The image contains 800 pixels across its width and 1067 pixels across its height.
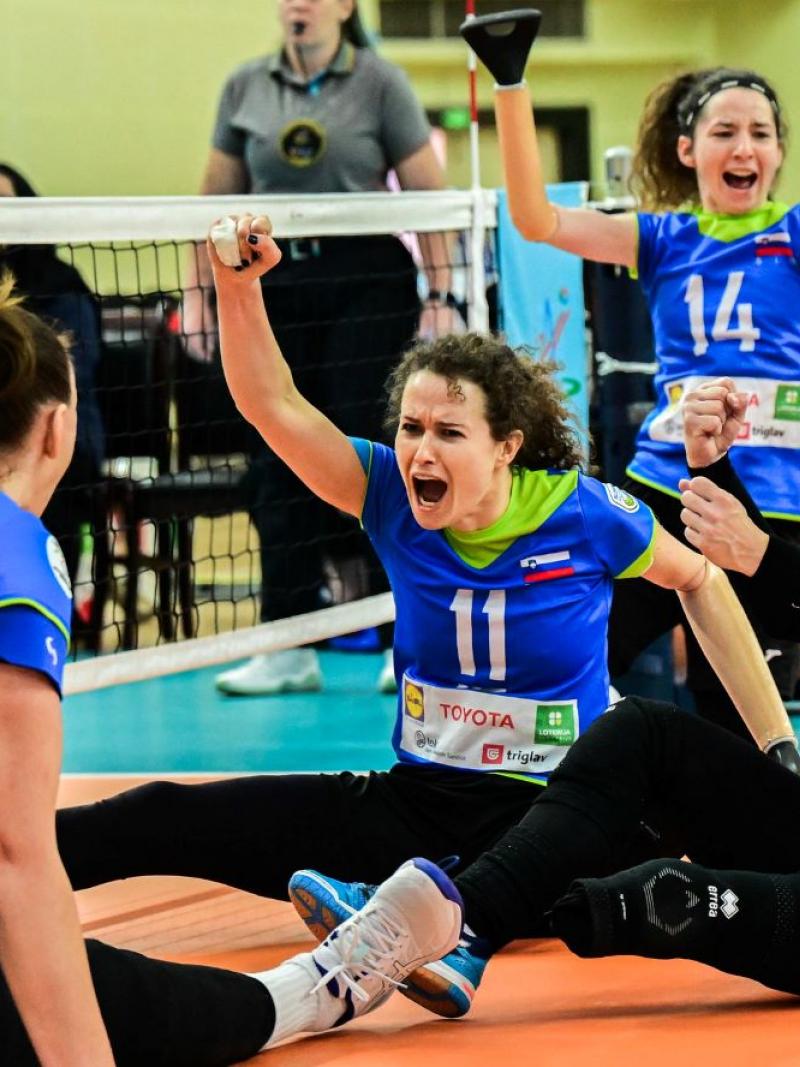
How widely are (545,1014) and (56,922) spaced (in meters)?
1.01

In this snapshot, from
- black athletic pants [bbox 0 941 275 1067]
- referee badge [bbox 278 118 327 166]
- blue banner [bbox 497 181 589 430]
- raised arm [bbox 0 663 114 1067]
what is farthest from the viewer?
blue banner [bbox 497 181 589 430]

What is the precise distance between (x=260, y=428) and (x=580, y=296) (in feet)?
8.01

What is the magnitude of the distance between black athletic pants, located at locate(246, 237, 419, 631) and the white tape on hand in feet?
6.71

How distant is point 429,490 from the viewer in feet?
9.20

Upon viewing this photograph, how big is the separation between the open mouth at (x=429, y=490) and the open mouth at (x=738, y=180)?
1.40m

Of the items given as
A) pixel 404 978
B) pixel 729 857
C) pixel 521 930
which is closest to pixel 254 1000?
pixel 404 978

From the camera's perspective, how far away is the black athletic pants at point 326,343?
16.2 feet

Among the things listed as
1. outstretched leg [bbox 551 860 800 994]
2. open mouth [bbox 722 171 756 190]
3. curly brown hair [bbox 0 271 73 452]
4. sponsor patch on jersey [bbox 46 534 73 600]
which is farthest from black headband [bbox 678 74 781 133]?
sponsor patch on jersey [bbox 46 534 73 600]

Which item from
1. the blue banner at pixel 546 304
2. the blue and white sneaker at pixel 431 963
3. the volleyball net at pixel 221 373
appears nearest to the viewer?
the blue and white sneaker at pixel 431 963

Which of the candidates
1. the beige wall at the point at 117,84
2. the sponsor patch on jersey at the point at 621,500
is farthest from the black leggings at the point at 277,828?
the beige wall at the point at 117,84

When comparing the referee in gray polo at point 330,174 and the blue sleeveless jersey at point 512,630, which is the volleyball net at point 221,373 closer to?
the referee in gray polo at point 330,174

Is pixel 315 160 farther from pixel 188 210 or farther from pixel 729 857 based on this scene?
pixel 729 857

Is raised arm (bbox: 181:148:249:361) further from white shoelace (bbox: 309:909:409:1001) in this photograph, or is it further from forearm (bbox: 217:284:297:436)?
white shoelace (bbox: 309:909:409:1001)

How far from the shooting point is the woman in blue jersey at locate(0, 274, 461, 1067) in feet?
5.51
